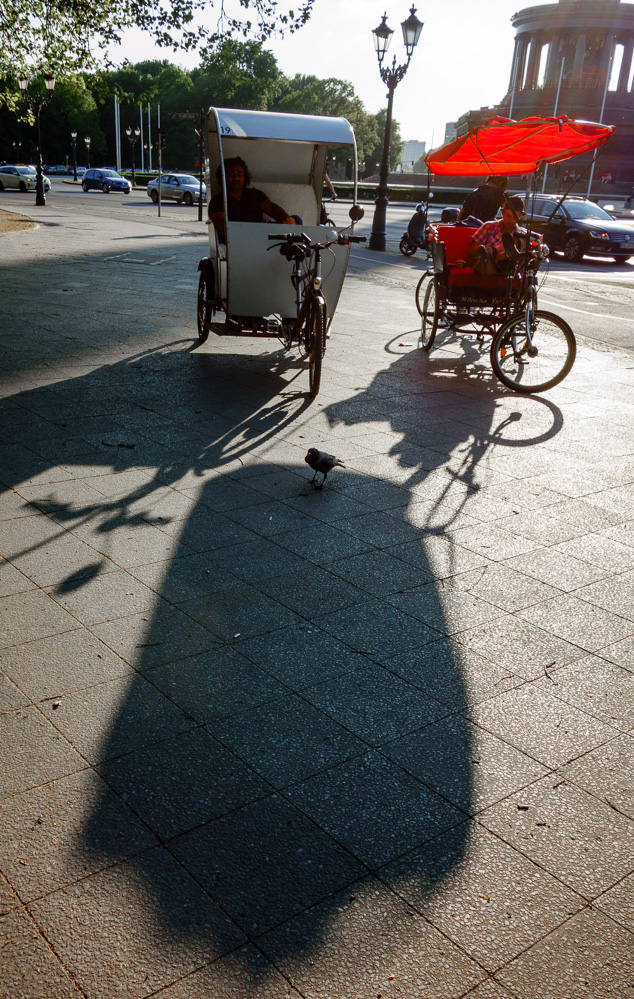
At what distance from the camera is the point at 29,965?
208 cm

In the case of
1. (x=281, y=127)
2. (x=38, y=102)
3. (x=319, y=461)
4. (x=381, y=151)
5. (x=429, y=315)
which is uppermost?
(x=381, y=151)

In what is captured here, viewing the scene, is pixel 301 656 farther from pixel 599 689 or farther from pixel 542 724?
pixel 599 689

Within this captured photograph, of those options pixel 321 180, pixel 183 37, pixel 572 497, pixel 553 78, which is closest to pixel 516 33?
pixel 553 78

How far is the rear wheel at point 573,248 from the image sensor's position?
26.6m

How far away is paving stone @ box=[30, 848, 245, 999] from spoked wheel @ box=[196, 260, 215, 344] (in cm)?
741

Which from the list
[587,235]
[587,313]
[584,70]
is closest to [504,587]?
[587,313]

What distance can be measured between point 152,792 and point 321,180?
8897 mm

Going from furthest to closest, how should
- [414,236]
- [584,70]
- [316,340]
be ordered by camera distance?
[584,70] < [414,236] < [316,340]

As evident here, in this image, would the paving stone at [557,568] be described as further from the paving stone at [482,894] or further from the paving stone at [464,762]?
the paving stone at [482,894]

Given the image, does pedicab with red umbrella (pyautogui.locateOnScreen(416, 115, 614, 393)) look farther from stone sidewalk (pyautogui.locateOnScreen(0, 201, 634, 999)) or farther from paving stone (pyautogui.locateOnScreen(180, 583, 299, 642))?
paving stone (pyautogui.locateOnScreen(180, 583, 299, 642))

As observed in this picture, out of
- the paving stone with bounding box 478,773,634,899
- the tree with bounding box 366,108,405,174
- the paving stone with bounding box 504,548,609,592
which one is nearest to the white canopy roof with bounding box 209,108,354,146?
the paving stone with bounding box 504,548,609,592

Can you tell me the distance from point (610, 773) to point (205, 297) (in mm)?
7496

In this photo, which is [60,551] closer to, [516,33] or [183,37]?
[183,37]

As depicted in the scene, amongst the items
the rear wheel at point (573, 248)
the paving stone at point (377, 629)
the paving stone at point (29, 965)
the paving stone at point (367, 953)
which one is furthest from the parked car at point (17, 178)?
the paving stone at point (367, 953)
